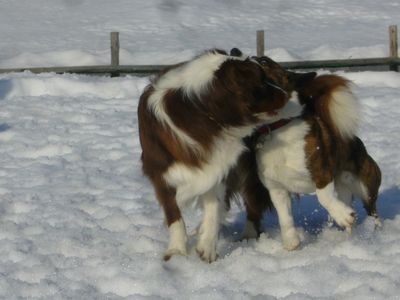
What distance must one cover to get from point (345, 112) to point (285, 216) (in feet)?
2.56

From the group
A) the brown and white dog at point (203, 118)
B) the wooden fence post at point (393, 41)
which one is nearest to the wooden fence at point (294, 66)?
the wooden fence post at point (393, 41)

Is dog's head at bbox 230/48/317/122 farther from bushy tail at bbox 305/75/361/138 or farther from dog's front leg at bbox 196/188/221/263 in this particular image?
dog's front leg at bbox 196/188/221/263

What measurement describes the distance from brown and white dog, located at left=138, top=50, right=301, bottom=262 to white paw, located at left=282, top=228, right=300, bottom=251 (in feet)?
1.67

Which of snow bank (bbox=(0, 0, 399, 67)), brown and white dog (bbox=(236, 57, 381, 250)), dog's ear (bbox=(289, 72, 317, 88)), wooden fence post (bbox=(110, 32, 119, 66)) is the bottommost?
snow bank (bbox=(0, 0, 399, 67))

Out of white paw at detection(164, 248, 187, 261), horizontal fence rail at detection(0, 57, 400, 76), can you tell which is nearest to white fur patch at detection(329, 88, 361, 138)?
white paw at detection(164, 248, 187, 261)

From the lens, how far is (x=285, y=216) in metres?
5.24

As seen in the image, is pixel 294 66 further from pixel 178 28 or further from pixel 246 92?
pixel 178 28

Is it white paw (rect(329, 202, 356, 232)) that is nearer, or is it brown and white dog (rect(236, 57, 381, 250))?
brown and white dog (rect(236, 57, 381, 250))

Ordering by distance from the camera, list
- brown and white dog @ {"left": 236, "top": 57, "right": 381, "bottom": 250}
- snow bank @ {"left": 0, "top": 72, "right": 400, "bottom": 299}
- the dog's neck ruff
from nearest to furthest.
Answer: snow bank @ {"left": 0, "top": 72, "right": 400, "bottom": 299}, the dog's neck ruff, brown and white dog @ {"left": 236, "top": 57, "right": 381, "bottom": 250}

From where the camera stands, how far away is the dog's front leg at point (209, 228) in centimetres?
491

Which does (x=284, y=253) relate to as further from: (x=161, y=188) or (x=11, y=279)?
(x=11, y=279)

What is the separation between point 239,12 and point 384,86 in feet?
54.0

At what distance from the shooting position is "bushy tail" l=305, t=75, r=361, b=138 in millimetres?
5156

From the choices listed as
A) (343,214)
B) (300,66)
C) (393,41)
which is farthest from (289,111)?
(393,41)
